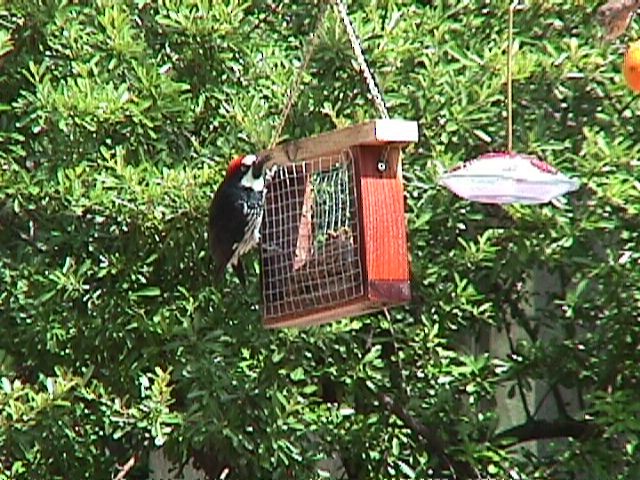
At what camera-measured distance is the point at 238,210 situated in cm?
404

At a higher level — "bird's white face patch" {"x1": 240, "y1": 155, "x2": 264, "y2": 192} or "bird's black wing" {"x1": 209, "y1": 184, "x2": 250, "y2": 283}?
"bird's white face patch" {"x1": 240, "y1": 155, "x2": 264, "y2": 192}

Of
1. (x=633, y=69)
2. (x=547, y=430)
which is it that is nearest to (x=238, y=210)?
(x=633, y=69)

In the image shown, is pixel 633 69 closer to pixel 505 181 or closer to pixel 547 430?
pixel 505 181

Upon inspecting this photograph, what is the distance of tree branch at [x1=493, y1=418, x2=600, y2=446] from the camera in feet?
16.9

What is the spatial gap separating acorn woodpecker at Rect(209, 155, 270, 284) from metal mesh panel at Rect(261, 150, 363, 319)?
0.06m

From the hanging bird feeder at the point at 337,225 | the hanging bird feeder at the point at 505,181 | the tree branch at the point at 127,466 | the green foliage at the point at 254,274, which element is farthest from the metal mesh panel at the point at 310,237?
the tree branch at the point at 127,466

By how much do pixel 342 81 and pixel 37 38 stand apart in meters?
0.96

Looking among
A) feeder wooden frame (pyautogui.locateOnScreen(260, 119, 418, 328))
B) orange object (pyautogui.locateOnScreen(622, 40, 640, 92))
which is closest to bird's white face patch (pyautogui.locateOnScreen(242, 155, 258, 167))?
feeder wooden frame (pyautogui.locateOnScreen(260, 119, 418, 328))

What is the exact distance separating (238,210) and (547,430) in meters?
1.65

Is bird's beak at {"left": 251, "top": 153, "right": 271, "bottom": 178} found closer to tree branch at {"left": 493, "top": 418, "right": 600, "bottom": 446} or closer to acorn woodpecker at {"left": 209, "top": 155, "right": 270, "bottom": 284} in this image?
acorn woodpecker at {"left": 209, "top": 155, "right": 270, "bottom": 284}

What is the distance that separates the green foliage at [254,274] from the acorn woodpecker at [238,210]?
47 centimetres

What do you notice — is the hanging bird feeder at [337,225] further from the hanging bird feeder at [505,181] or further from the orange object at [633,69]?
the orange object at [633,69]

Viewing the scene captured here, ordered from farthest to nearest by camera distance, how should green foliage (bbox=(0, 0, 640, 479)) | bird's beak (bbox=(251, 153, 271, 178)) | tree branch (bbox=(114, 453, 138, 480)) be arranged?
tree branch (bbox=(114, 453, 138, 480)) → green foliage (bbox=(0, 0, 640, 479)) → bird's beak (bbox=(251, 153, 271, 178))

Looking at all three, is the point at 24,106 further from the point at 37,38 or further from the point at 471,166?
the point at 471,166
